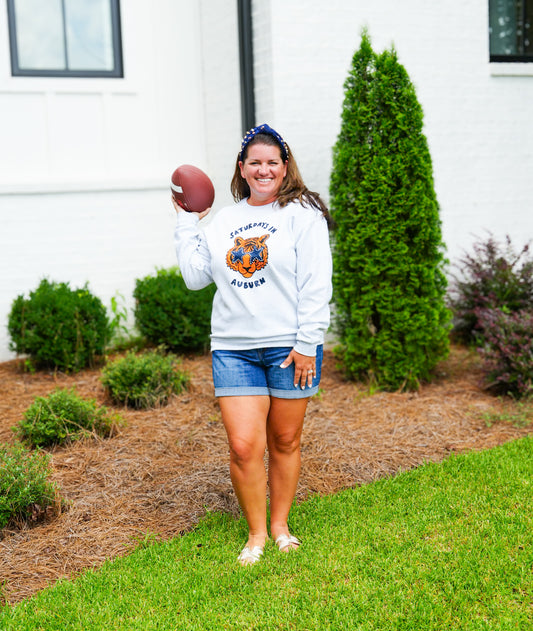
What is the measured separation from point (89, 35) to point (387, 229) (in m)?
3.79

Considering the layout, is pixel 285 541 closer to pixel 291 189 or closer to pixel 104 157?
pixel 291 189

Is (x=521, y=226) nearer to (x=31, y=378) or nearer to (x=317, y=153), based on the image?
(x=317, y=153)

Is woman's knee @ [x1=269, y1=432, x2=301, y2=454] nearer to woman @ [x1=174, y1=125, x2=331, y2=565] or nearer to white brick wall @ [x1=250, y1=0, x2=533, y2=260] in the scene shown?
woman @ [x1=174, y1=125, x2=331, y2=565]

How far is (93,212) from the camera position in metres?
7.04

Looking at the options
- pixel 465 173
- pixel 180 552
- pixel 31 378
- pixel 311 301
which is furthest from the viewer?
pixel 465 173

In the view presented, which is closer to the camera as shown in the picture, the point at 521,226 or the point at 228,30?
the point at 228,30

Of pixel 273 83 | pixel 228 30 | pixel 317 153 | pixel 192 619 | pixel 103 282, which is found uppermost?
pixel 228 30

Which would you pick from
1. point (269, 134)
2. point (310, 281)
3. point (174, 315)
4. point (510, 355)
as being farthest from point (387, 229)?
point (310, 281)

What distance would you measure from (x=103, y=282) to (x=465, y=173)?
3.88 metres

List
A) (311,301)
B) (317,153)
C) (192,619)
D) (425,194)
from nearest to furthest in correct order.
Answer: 1. (192,619)
2. (311,301)
3. (425,194)
4. (317,153)

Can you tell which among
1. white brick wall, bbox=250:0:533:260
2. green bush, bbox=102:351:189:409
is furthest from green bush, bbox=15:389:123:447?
white brick wall, bbox=250:0:533:260

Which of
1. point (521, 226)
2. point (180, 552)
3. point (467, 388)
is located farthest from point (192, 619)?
point (521, 226)

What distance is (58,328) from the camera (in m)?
6.14

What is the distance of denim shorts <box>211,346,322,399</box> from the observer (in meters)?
3.12
